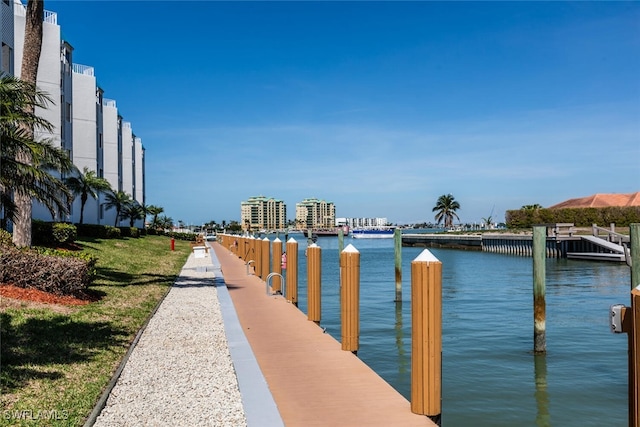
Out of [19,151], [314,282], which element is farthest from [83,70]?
[314,282]

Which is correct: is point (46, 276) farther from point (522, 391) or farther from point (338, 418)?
point (522, 391)

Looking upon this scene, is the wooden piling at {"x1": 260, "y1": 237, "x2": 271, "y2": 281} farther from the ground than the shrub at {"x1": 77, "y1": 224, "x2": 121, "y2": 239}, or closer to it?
closer to it

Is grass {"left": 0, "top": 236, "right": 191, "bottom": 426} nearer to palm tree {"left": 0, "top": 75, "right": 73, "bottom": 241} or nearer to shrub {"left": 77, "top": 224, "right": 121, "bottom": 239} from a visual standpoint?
palm tree {"left": 0, "top": 75, "right": 73, "bottom": 241}

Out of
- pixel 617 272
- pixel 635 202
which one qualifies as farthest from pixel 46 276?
pixel 635 202

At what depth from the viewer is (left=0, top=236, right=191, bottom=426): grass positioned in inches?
241

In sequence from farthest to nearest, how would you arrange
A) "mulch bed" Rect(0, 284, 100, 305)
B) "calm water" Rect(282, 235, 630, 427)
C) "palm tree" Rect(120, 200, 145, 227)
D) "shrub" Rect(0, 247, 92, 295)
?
"palm tree" Rect(120, 200, 145, 227) < "shrub" Rect(0, 247, 92, 295) < "mulch bed" Rect(0, 284, 100, 305) < "calm water" Rect(282, 235, 630, 427)

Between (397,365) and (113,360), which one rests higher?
(113,360)

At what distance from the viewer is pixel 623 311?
379 cm

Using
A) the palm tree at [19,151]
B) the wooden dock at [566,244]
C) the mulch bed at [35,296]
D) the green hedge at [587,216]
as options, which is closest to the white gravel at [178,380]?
the mulch bed at [35,296]

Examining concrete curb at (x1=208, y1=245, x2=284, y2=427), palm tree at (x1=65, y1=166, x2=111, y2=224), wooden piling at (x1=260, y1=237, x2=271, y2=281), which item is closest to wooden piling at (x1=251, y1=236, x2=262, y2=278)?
wooden piling at (x1=260, y1=237, x2=271, y2=281)

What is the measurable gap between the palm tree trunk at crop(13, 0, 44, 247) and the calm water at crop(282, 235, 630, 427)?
29.9 ft

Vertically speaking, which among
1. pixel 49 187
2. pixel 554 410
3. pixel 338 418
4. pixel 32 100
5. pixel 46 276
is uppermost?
pixel 32 100

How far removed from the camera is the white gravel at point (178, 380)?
19.7ft

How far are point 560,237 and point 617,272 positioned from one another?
15.4 meters
